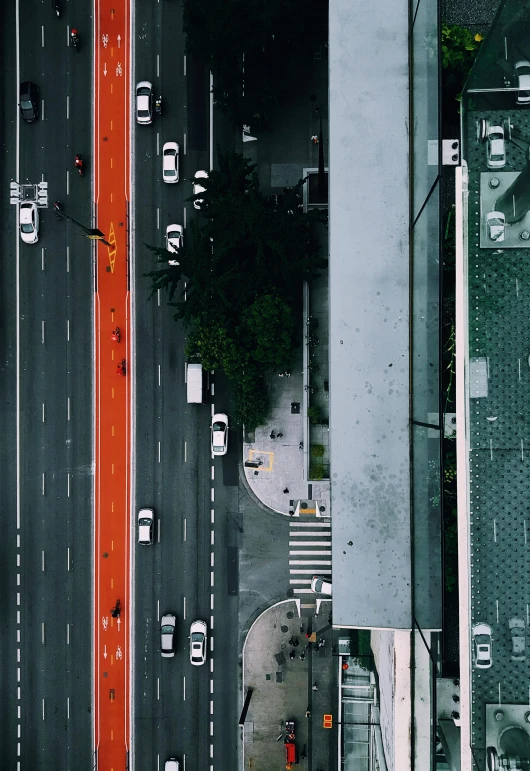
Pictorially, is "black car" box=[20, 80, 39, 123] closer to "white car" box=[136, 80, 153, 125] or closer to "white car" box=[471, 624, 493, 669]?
"white car" box=[136, 80, 153, 125]

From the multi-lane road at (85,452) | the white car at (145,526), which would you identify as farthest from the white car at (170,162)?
the white car at (145,526)

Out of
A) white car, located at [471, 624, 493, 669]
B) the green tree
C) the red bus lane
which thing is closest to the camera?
white car, located at [471, 624, 493, 669]

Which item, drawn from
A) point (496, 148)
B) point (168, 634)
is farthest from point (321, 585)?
point (496, 148)

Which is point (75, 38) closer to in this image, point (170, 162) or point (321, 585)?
point (170, 162)

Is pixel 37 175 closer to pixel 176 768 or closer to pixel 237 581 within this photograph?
pixel 237 581

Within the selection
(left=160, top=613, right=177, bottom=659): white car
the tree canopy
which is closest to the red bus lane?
(left=160, top=613, right=177, bottom=659): white car

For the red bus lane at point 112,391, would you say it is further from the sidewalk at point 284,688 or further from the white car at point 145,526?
the sidewalk at point 284,688
